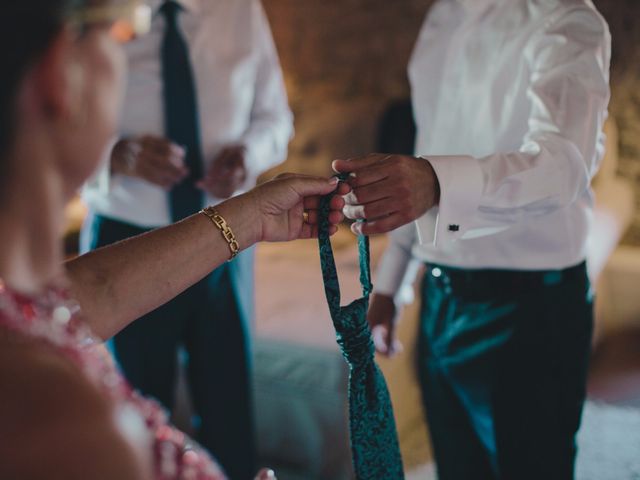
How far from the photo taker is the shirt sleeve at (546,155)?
1082 millimetres

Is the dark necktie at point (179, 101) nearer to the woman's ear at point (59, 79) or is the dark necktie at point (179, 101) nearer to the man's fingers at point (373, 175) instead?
the man's fingers at point (373, 175)

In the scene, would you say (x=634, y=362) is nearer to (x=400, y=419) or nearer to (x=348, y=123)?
(x=400, y=419)

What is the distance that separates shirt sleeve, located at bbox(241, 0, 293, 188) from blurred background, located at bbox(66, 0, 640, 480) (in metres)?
0.62

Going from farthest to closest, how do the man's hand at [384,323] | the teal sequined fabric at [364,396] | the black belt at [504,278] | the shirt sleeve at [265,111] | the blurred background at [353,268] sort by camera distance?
the blurred background at [353,268] < the shirt sleeve at [265,111] < the man's hand at [384,323] < the black belt at [504,278] < the teal sequined fabric at [364,396]

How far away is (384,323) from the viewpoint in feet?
5.16

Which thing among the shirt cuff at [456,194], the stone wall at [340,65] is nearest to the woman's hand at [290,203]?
the shirt cuff at [456,194]

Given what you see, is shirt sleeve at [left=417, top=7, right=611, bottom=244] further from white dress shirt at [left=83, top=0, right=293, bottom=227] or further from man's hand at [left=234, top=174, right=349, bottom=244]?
white dress shirt at [left=83, top=0, right=293, bottom=227]

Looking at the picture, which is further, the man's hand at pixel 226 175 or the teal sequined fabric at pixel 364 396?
the man's hand at pixel 226 175

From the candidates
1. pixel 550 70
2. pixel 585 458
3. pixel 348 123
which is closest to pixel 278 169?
pixel 348 123

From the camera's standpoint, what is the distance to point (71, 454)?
0.44m

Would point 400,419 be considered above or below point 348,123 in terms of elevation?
below

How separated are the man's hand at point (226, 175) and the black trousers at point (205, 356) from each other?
227 mm

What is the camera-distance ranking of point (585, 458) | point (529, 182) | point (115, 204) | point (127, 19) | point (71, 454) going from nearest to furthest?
point (71, 454) < point (127, 19) < point (529, 182) < point (115, 204) < point (585, 458)

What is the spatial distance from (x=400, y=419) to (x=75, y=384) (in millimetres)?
1980
